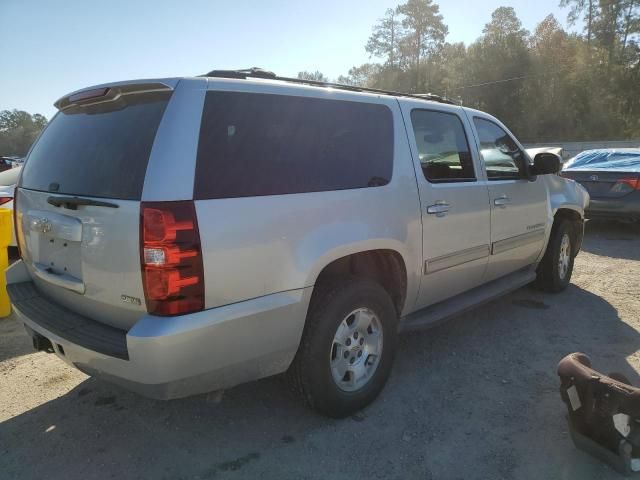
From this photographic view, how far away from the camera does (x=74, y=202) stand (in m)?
2.42

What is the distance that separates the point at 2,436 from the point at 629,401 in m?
3.38

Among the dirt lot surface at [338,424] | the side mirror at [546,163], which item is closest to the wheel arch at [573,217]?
the side mirror at [546,163]

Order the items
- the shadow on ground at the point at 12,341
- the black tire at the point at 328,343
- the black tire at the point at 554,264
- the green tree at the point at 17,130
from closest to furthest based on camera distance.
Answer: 1. the black tire at the point at 328,343
2. the shadow on ground at the point at 12,341
3. the black tire at the point at 554,264
4. the green tree at the point at 17,130

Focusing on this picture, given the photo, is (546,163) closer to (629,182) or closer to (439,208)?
(439,208)

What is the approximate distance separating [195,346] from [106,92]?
1.41 meters

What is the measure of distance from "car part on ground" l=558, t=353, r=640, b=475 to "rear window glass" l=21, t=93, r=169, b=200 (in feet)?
7.70

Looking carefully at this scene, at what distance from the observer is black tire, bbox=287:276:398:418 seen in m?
2.71

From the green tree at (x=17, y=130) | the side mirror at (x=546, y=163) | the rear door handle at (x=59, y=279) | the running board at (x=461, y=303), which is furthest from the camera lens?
the green tree at (x=17, y=130)

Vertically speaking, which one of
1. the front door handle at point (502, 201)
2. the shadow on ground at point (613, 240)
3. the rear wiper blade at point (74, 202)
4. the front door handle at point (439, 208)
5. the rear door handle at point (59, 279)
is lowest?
the shadow on ground at point (613, 240)

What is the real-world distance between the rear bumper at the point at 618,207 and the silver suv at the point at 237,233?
19.4ft

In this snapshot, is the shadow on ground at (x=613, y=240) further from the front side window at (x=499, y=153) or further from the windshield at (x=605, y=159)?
the front side window at (x=499, y=153)

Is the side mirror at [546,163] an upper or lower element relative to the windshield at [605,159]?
upper

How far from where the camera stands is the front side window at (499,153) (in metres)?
4.14

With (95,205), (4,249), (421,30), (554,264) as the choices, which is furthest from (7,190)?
(421,30)
